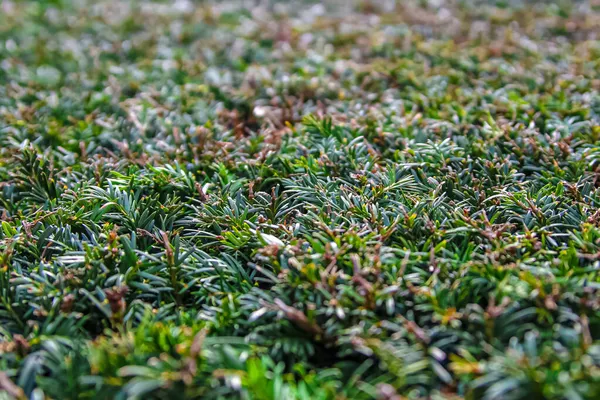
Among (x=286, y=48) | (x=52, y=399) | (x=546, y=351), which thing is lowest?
(x=52, y=399)

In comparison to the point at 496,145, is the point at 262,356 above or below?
below

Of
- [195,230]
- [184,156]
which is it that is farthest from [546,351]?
[184,156]

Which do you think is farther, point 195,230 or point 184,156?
point 184,156

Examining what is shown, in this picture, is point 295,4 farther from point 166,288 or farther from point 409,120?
point 166,288

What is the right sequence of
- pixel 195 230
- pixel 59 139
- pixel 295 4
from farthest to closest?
pixel 295 4, pixel 59 139, pixel 195 230

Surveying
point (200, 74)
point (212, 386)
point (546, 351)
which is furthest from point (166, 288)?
point (200, 74)

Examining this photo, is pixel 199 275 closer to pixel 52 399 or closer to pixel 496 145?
pixel 52 399

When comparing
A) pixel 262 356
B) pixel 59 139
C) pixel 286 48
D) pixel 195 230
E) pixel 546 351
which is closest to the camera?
pixel 546 351
